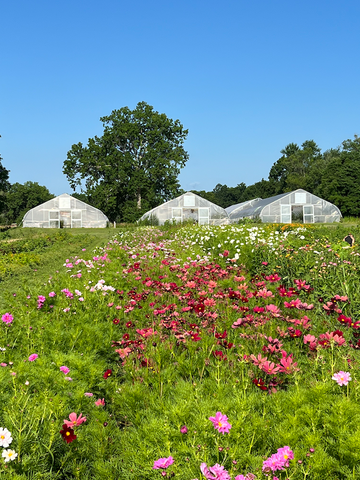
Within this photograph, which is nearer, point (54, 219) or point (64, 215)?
point (54, 219)

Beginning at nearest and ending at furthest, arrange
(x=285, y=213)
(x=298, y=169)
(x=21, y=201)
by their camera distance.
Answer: (x=285, y=213) → (x=21, y=201) → (x=298, y=169)

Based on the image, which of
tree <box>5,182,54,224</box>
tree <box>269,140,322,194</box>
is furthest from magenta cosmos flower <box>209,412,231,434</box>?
tree <box>5,182,54,224</box>

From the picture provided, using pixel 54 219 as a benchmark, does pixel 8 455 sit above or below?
below

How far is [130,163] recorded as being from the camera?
135 feet

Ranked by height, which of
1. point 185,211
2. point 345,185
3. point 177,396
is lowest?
point 177,396

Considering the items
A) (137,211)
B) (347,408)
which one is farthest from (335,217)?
(347,408)

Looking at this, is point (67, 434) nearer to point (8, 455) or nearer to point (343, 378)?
point (8, 455)

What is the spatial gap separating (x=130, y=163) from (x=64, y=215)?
9.94 meters

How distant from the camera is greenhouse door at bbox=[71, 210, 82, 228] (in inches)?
1403

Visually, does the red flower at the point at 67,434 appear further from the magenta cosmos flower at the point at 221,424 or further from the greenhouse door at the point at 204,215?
the greenhouse door at the point at 204,215

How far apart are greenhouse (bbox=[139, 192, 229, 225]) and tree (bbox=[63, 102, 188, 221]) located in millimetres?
7659

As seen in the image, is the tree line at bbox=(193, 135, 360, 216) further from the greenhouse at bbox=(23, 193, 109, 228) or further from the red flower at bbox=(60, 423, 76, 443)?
the red flower at bbox=(60, 423, 76, 443)

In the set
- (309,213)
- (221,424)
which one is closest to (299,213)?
(309,213)

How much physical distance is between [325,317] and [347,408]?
6.97 ft
